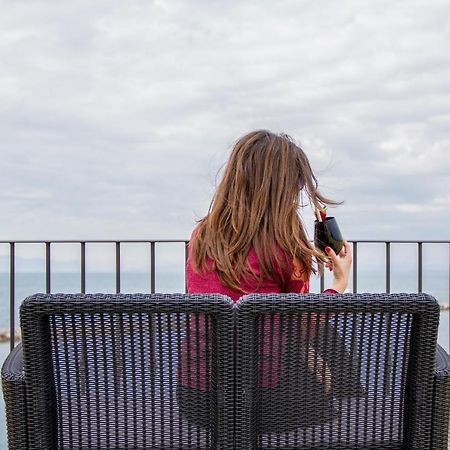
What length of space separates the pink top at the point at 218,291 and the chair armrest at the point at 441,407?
1.20 ft

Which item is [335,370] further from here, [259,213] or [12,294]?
[12,294]

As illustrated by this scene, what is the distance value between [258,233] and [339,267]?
0.33 meters

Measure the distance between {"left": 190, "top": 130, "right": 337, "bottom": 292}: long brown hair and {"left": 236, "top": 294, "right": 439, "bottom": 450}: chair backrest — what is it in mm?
215

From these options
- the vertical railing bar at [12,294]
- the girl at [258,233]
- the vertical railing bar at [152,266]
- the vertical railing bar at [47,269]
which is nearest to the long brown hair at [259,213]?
the girl at [258,233]

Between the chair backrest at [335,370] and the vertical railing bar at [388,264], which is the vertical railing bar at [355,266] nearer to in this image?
the vertical railing bar at [388,264]

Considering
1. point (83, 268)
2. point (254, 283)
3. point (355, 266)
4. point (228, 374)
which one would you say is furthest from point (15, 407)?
point (355, 266)

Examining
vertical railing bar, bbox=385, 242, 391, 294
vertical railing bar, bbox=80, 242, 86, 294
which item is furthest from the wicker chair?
vertical railing bar, bbox=385, 242, 391, 294

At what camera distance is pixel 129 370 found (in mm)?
1770

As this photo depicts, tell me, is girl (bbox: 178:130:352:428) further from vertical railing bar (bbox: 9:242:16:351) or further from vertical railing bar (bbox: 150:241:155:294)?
vertical railing bar (bbox: 9:242:16:351)

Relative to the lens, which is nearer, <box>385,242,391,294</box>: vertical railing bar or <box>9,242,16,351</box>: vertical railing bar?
<box>9,242,16,351</box>: vertical railing bar

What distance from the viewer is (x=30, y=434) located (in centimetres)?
183

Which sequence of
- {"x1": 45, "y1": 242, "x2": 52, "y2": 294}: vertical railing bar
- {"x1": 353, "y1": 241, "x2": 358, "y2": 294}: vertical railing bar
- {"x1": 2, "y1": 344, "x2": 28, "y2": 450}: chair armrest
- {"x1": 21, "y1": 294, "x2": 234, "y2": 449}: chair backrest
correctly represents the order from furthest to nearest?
{"x1": 353, "y1": 241, "x2": 358, "y2": 294}: vertical railing bar → {"x1": 45, "y1": 242, "x2": 52, "y2": 294}: vertical railing bar → {"x1": 2, "y1": 344, "x2": 28, "y2": 450}: chair armrest → {"x1": 21, "y1": 294, "x2": 234, "y2": 449}: chair backrest

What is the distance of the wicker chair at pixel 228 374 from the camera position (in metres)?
1.70

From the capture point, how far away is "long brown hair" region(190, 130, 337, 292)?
1.90 m
